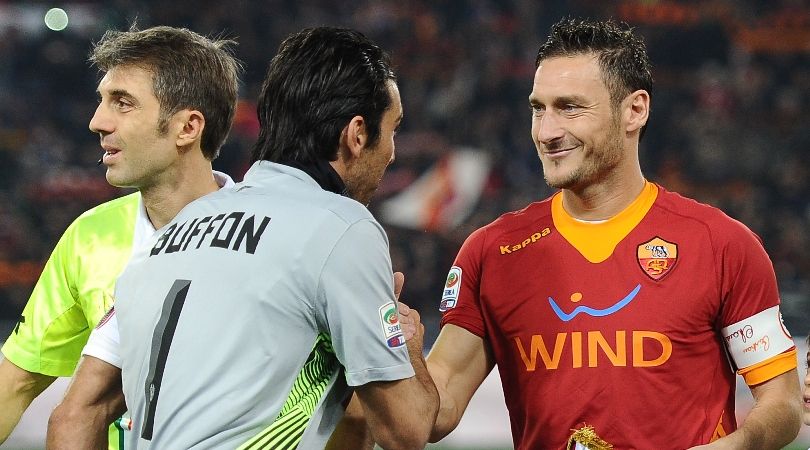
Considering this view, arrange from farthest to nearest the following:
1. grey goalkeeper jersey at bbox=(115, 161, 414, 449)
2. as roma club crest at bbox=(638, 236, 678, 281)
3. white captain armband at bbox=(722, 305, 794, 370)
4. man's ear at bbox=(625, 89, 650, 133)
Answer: man's ear at bbox=(625, 89, 650, 133) → as roma club crest at bbox=(638, 236, 678, 281) → white captain armband at bbox=(722, 305, 794, 370) → grey goalkeeper jersey at bbox=(115, 161, 414, 449)

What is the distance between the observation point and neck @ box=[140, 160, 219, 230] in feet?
11.2

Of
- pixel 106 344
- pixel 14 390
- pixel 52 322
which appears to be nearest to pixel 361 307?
pixel 106 344

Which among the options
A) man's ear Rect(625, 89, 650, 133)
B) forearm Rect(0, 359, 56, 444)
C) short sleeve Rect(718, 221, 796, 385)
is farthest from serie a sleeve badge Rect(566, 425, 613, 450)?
forearm Rect(0, 359, 56, 444)

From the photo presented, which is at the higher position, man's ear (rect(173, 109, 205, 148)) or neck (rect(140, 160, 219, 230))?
man's ear (rect(173, 109, 205, 148))

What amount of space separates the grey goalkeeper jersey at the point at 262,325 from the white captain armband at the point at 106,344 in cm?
24

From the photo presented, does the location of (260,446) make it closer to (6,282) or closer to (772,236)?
(6,282)

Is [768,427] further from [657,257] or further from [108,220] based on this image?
[108,220]

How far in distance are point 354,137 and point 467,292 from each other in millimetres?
804

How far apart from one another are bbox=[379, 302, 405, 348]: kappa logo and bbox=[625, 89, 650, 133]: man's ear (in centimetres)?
103

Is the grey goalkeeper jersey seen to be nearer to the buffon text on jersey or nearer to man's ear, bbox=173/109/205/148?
the buffon text on jersey

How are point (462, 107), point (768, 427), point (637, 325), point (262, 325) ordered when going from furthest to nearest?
1. point (462, 107)
2. point (637, 325)
3. point (768, 427)
4. point (262, 325)

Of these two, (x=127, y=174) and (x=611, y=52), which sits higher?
(x=611, y=52)

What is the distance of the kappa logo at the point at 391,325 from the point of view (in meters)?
2.53

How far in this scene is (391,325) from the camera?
2.55 metres
